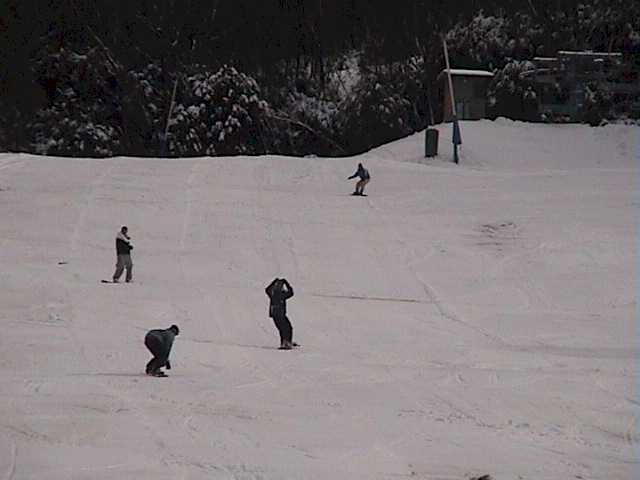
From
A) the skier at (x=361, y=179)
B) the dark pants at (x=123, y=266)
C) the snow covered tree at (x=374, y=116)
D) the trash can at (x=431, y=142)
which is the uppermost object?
the snow covered tree at (x=374, y=116)

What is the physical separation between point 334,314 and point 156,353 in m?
6.52

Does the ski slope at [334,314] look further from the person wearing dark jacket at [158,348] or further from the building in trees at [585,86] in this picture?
the building in trees at [585,86]

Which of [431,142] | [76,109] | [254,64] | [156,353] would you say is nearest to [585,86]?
[431,142]

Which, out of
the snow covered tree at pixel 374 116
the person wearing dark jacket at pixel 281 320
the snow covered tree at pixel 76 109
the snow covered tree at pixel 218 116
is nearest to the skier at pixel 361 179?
the person wearing dark jacket at pixel 281 320

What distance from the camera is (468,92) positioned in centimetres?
4634

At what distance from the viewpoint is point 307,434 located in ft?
38.1

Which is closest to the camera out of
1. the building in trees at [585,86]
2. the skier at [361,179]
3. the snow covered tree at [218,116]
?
the skier at [361,179]

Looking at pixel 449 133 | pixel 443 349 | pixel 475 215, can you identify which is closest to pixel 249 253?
pixel 475 215

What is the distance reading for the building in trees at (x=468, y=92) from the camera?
45.9m

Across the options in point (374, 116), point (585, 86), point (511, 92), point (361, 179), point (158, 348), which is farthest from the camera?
point (374, 116)

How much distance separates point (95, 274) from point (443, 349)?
857 cm

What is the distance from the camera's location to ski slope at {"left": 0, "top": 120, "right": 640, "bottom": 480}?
1115 cm

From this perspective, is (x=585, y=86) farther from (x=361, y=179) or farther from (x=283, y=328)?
(x=283, y=328)

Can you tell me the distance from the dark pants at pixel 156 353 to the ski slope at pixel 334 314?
0.94 ft
